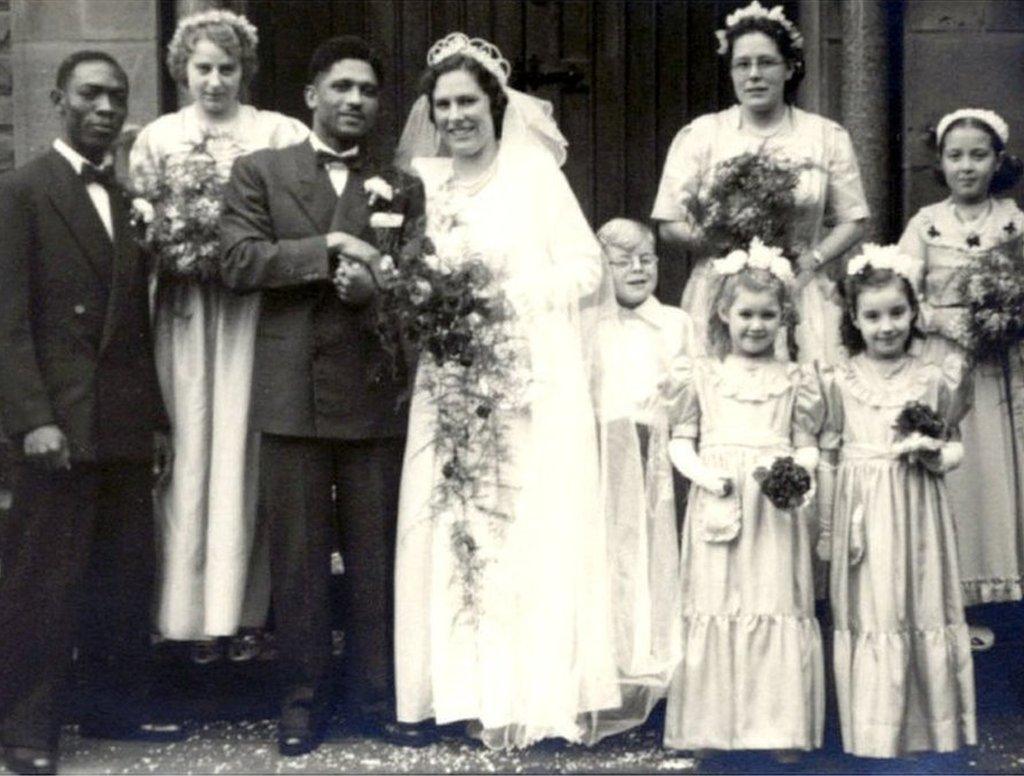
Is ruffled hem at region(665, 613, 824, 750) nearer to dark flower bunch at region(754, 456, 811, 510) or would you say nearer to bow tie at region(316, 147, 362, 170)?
dark flower bunch at region(754, 456, 811, 510)

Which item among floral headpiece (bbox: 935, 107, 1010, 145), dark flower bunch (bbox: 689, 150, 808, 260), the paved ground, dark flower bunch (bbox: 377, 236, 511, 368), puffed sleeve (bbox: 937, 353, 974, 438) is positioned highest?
floral headpiece (bbox: 935, 107, 1010, 145)

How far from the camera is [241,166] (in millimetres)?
5234

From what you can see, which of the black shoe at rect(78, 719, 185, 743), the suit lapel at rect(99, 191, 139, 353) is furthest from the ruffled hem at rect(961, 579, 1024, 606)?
the suit lapel at rect(99, 191, 139, 353)

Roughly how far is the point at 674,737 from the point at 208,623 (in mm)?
1605

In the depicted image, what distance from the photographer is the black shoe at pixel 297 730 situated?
5211 millimetres

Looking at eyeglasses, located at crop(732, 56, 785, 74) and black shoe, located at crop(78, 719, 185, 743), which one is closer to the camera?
black shoe, located at crop(78, 719, 185, 743)

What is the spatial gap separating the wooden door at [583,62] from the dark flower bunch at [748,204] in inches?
93.2

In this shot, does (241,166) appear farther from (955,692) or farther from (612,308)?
(955,692)

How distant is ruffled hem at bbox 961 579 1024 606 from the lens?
594 cm

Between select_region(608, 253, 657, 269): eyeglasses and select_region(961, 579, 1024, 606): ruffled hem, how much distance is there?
5.41ft

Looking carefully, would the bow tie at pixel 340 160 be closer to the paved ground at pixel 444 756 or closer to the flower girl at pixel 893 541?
the flower girl at pixel 893 541

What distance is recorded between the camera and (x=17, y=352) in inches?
195

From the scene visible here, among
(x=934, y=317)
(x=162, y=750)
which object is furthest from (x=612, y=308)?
(x=162, y=750)

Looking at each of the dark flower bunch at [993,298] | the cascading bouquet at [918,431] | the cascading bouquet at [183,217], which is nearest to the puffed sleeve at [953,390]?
the cascading bouquet at [918,431]
